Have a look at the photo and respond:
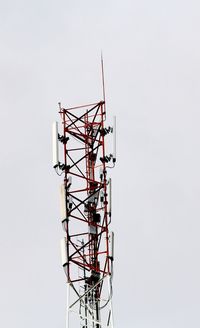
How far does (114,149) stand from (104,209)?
331 centimetres

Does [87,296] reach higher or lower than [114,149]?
lower

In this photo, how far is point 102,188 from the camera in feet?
305

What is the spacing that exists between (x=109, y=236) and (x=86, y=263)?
2.05 meters

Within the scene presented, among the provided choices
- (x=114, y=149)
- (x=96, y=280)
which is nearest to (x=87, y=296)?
(x=96, y=280)

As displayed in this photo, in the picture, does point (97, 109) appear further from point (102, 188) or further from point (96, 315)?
point (96, 315)

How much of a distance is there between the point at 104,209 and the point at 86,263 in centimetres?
325

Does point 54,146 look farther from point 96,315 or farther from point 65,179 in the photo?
point 96,315

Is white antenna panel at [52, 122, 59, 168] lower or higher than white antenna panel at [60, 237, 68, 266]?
higher

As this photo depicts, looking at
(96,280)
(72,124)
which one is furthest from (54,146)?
(96,280)

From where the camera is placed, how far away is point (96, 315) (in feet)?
295

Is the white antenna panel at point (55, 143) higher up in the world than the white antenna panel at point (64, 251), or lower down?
higher up

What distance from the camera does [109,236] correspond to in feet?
302

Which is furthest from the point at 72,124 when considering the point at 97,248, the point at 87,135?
the point at 97,248

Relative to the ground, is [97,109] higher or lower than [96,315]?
higher
